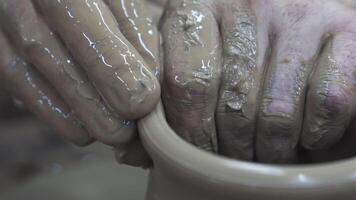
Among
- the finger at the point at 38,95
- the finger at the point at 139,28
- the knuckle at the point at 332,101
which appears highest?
the finger at the point at 139,28

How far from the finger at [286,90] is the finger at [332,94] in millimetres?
20

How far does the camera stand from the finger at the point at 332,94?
3.13ft

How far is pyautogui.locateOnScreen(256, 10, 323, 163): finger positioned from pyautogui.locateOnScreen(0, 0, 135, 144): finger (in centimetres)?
23

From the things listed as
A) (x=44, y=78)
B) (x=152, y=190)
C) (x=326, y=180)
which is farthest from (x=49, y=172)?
(x=326, y=180)

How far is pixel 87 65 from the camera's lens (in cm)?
96

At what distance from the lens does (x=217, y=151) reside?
1.04m

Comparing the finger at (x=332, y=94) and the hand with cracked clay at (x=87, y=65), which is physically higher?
the hand with cracked clay at (x=87, y=65)

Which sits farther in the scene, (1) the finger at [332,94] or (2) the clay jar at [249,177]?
(1) the finger at [332,94]

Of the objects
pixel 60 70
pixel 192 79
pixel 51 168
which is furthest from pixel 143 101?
pixel 51 168

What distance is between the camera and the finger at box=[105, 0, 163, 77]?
0.99 meters

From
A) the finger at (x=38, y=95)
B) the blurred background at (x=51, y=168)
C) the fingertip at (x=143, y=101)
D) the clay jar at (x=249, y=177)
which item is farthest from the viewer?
the blurred background at (x=51, y=168)

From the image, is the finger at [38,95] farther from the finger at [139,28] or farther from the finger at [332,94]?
the finger at [332,94]

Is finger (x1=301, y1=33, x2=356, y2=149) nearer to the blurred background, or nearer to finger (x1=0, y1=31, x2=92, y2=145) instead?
finger (x1=0, y1=31, x2=92, y2=145)

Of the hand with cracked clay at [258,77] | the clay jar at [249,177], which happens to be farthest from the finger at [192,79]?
the clay jar at [249,177]
